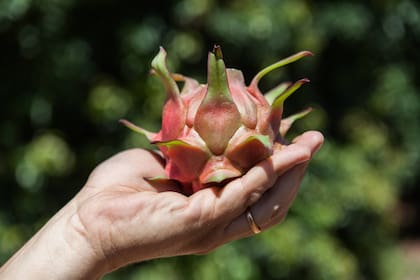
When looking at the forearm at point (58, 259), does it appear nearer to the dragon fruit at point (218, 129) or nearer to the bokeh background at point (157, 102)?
the dragon fruit at point (218, 129)

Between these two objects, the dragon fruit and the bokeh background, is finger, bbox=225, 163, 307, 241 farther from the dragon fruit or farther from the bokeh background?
the bokeh background

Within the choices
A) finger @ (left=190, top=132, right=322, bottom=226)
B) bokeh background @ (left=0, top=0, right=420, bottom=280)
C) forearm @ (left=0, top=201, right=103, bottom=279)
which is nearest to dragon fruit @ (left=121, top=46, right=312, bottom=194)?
finger @ (left=190, top=132, right=322, bottom=226)

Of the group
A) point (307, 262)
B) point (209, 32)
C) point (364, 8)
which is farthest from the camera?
point (364, 8)

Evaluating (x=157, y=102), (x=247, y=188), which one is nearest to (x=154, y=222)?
(x=247, y=188)

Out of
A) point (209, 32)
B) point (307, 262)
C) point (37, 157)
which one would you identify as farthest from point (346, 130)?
point (37, 157)

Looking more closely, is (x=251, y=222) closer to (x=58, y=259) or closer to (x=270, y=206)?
(x=270, y=206)

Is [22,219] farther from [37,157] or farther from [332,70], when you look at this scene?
[332,70]

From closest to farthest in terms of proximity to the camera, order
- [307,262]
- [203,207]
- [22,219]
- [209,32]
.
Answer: [203,207] → [22,219] → [209,32] → [307,262]
